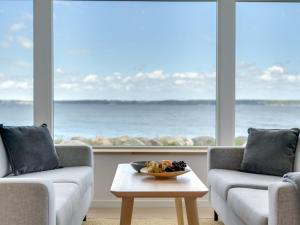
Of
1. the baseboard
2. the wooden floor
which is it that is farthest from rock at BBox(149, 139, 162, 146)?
the wooden floor

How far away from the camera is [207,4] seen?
452cm

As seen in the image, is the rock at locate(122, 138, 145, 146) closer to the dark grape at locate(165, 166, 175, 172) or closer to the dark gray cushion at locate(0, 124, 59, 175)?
the dark gray cushion at locate(0, 124, 59, 175)

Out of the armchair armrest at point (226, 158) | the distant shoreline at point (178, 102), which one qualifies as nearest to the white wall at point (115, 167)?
the armchair armrest at point (226, 158)

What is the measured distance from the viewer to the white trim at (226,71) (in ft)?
14.1

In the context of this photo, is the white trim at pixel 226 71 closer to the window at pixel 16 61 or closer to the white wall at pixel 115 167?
the white wall at pixel 115 167

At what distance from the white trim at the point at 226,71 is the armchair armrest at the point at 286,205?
2346 mm

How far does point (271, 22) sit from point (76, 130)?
2598 millimetres

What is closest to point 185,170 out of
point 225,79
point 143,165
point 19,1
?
point 143,165

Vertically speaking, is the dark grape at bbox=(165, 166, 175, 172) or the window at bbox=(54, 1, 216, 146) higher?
the window at bbox=(54, 1, 216, 146)

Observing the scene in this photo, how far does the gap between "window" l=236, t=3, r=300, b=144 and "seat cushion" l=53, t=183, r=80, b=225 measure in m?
2.29

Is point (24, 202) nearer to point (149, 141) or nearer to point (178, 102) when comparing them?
point (149, 141)

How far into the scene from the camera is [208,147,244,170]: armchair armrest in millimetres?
3705

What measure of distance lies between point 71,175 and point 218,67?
82.7 inches

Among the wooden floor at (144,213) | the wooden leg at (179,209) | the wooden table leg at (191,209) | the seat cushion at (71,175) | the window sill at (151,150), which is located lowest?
the wooden floor at (144,213)
